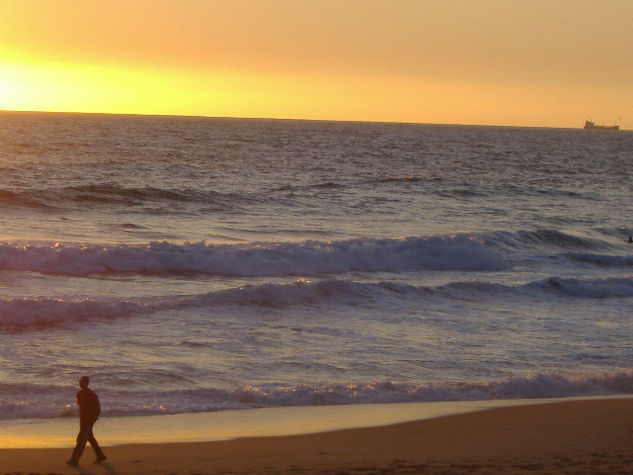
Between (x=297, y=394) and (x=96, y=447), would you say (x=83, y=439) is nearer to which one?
(x=96, y=447)

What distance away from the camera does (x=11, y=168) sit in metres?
47.9

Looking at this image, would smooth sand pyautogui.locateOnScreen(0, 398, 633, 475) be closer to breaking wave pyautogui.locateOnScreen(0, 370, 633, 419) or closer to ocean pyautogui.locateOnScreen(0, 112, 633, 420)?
breaking wave pyautogui.locateOnScreen(0, 370, 633, 419)

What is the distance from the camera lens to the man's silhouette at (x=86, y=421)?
9344 mm

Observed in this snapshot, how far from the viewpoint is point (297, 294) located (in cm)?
2058

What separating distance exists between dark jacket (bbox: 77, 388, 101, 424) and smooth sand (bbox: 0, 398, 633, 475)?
466 millimetres

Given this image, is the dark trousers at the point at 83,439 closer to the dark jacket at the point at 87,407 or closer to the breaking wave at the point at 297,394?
the dark jacket at the point at 87,407

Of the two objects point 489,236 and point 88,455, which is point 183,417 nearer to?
point 88,455

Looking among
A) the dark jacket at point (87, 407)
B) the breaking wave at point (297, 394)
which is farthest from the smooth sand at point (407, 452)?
the breaking wave at point (297, 394)

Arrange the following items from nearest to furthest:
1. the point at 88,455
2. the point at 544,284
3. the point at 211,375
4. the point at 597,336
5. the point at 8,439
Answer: the point at 88,455, the point at 8,439, the point at 211,375, the point at 597,336, the point at 544,284

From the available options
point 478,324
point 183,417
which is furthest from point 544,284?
point 183,417

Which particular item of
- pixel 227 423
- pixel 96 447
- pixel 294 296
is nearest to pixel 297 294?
pixel 294 296

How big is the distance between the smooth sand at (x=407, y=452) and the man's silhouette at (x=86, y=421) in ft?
0.42

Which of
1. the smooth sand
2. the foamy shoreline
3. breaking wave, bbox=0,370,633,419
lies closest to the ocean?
breaking wave, bbox=0,370,633,419

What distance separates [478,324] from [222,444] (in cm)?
924
